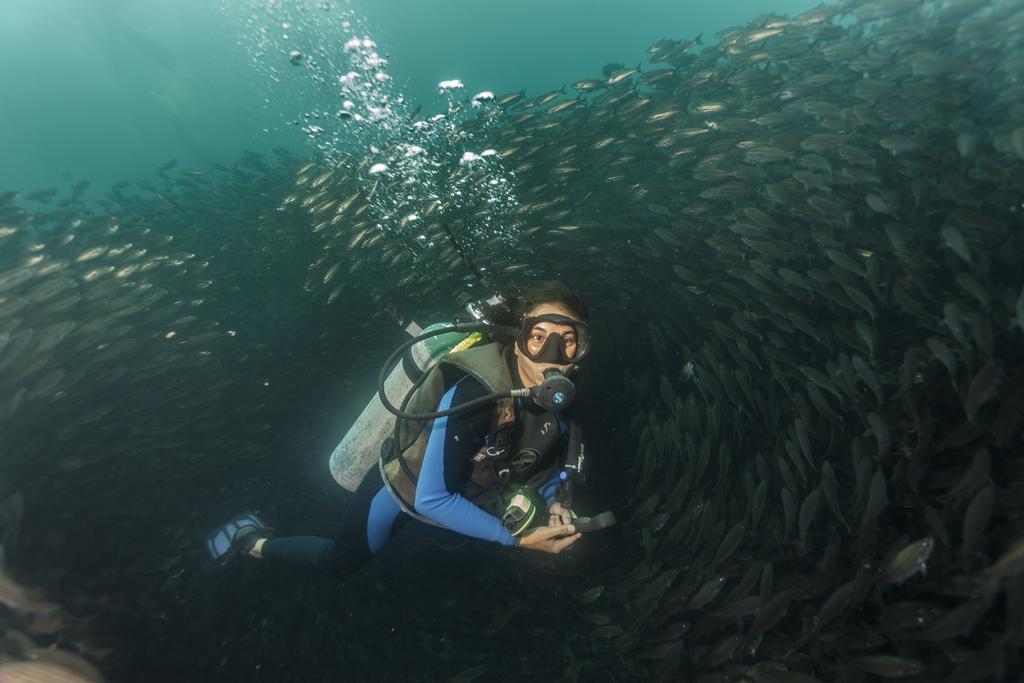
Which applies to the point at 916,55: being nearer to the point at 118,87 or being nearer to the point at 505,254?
the point at 505,254

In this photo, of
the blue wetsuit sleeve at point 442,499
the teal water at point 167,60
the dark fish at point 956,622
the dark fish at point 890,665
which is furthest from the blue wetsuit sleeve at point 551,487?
the teal water at point 167,60

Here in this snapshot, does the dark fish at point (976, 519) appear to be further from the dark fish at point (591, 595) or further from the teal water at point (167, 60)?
the teal water at point (167, 60)

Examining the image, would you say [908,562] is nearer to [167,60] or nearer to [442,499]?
[442,499]

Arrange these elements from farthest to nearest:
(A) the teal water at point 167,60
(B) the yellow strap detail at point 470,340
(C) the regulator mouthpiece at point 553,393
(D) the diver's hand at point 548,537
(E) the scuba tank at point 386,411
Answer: (A) the teal water at point 167,60 → (E) the scuba tank at point 386,411 → (B) the yellow strap detail at point 470,340 → (D) the diver's hand at point 548,537 → (C) the regulator mouthpiece at point 553,393

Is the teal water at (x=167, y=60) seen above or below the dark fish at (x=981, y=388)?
above

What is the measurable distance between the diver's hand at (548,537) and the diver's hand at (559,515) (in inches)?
2.2

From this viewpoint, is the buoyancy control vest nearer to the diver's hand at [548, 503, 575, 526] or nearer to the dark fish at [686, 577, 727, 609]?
the diver's hand at [548, 503, 575, 526]

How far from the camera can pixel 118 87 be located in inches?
3191

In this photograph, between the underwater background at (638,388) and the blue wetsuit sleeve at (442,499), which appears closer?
the blue wetsuit sleeve at (442,499)

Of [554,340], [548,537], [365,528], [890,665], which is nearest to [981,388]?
[890,665]

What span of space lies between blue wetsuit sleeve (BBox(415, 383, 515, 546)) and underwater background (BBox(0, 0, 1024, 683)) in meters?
1.49

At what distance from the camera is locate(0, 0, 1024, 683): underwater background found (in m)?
3.02

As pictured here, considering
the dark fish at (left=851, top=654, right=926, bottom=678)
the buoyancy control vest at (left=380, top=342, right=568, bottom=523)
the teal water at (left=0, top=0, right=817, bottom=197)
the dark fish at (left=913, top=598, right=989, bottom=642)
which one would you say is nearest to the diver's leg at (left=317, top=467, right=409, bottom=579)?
the buoyancy control vest at (left=380, top=342, right=568, bottom=523)

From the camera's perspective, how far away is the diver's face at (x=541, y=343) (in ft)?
9.00
